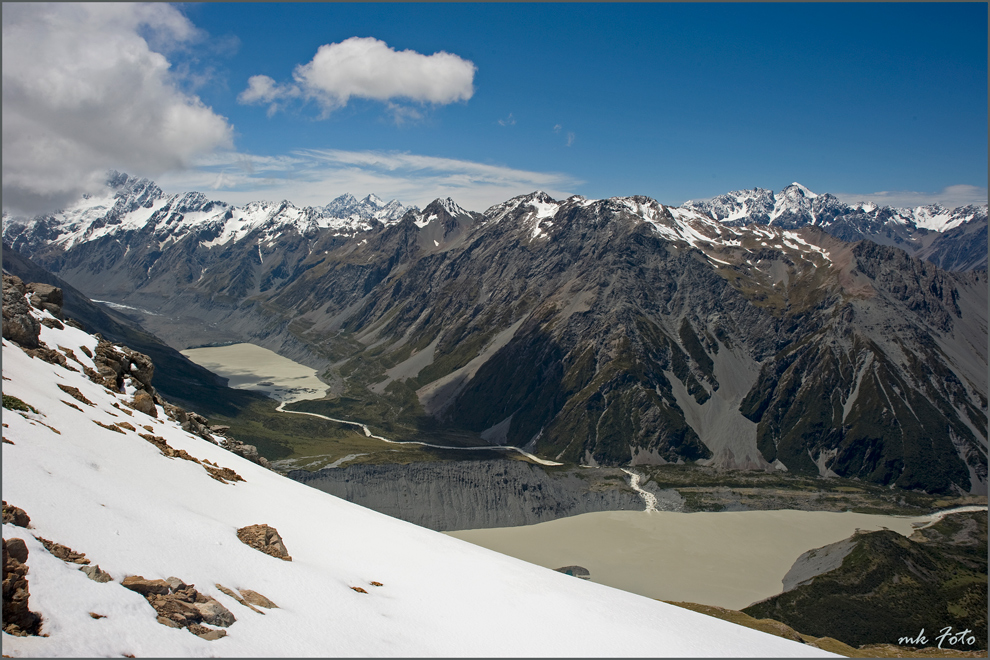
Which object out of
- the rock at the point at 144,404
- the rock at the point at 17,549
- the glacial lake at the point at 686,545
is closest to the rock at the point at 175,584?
the rock at the point at 17,549

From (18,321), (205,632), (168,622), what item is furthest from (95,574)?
(18,321)

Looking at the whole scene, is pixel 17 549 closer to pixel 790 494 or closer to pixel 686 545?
pixel 686 545

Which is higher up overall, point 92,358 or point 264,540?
point 92,358

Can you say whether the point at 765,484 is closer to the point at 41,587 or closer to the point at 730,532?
the point at 730,532

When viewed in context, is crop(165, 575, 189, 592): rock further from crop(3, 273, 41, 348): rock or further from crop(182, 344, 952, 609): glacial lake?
crop(182, 344, 952, 609): glacial lake

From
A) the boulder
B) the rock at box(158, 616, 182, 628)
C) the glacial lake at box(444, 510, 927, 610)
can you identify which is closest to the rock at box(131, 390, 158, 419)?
the boulder

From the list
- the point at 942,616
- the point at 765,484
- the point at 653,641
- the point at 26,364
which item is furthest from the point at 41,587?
the point at 765,484

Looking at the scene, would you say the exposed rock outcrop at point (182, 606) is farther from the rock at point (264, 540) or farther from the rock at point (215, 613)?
the rock at point (264, 540)

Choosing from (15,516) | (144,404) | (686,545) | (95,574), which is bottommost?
(686,545)

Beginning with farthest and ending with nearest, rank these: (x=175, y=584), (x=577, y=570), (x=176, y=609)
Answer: (x=577, y=570)
(x=175, y=584)
(x=176, y=609)
